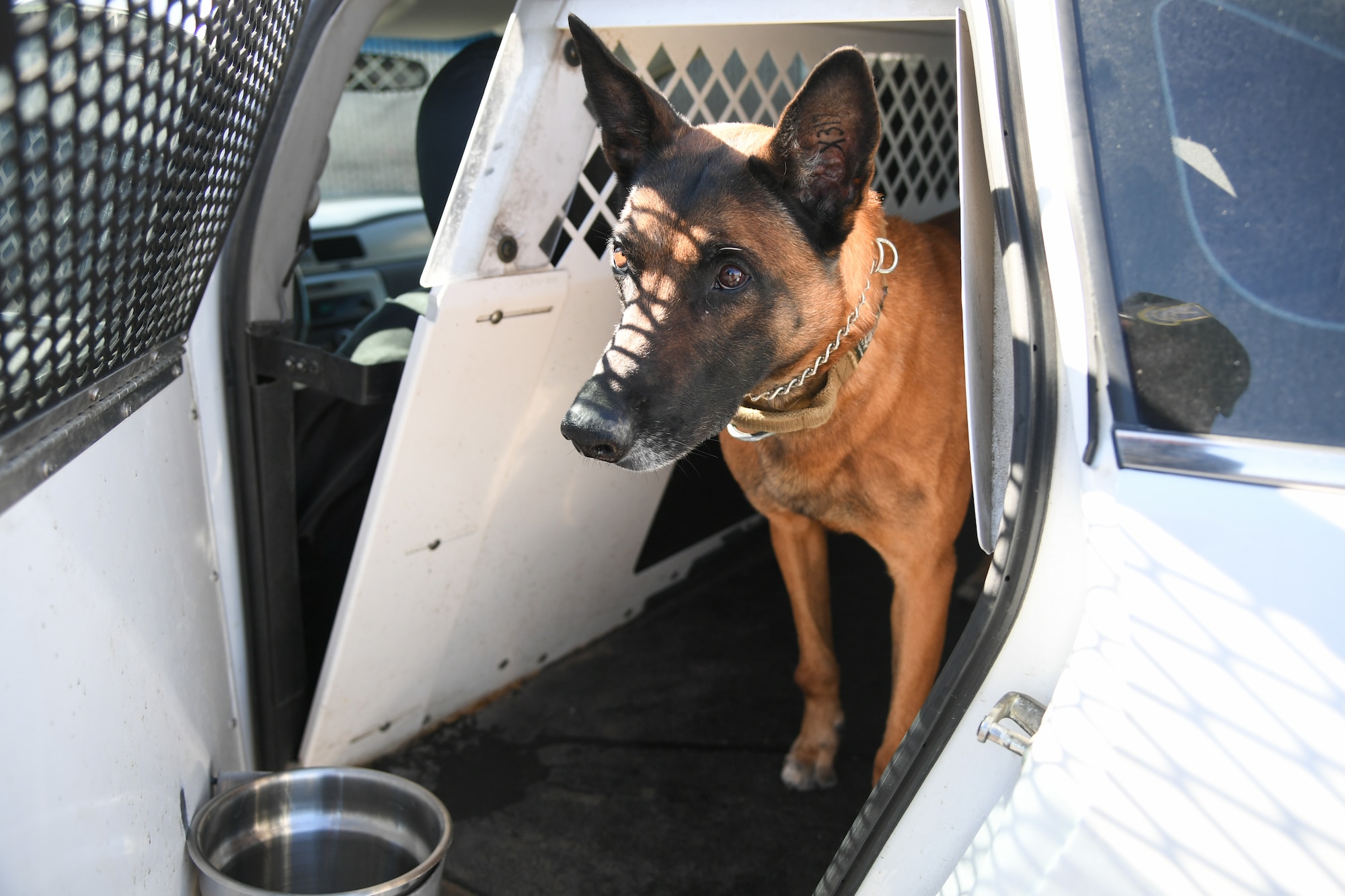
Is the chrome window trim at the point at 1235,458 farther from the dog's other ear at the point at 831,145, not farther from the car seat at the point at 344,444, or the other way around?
the car seat at the point at 344,444

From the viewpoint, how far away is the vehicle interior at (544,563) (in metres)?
2.01

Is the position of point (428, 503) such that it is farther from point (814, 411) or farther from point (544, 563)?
point (814, 411)

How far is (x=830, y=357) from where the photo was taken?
6.14 ft

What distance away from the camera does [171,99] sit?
3.71 ft

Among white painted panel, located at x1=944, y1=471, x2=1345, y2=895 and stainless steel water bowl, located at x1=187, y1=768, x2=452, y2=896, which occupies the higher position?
white painted panel, located at x1=944, y1=471, x2=1345, y2=895

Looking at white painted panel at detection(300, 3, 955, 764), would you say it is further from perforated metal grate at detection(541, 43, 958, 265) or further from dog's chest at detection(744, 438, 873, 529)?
dog's chest at detection(744, 438, 873, 529)

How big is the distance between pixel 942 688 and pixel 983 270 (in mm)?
624

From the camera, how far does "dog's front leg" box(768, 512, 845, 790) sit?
245 centimetres

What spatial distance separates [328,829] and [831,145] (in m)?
1.66

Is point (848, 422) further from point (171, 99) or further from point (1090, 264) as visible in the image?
point (171, 99)

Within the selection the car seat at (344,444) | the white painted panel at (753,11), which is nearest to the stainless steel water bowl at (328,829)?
the car seat at (344,444)

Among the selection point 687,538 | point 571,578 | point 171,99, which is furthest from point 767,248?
point 687,538

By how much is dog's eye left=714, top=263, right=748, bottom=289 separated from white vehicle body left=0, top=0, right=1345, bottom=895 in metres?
0.45

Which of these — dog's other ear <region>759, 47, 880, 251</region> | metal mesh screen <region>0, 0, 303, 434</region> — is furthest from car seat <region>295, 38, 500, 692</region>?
dog's other ear <region>759, 47, 880, 251</region>
